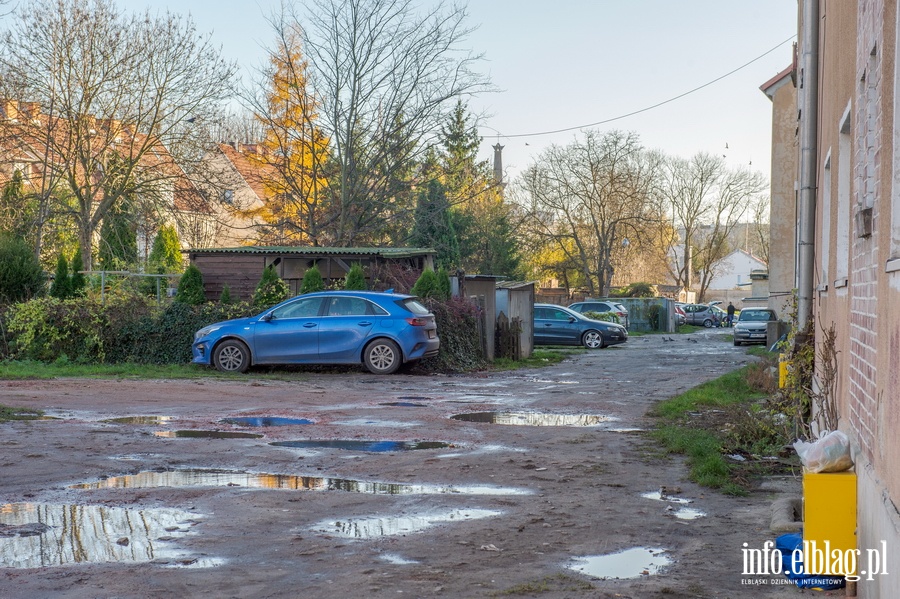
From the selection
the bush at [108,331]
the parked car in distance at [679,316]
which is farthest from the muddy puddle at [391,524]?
the parked car in distance at [679,316]

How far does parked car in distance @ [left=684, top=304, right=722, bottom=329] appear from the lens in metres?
66.7

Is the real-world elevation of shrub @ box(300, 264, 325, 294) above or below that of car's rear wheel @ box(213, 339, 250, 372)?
above

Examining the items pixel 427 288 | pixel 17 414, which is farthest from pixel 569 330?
pixel 17 414

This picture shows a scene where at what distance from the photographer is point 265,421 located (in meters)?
11.9

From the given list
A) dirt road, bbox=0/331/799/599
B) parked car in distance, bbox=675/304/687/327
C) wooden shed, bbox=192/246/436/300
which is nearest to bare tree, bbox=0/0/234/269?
wooden shed, bbox=192/246/436/300

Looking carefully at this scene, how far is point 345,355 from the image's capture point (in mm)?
18938

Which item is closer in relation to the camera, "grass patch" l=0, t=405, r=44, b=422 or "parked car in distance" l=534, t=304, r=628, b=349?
"grass patch" l=0, t=405, r=44, b=422

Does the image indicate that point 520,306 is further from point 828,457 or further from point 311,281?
point 828,457

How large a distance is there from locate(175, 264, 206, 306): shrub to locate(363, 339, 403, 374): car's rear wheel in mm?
4628

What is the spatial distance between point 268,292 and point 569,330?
14670 mm

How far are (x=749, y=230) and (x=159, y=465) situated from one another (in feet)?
340

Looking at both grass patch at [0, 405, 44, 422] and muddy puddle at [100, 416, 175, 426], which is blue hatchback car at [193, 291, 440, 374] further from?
grass patch at [0, 405, 44, 422]

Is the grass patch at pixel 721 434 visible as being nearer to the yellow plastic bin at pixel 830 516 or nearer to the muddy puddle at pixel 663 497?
the muddy puddle at pixel 663 497

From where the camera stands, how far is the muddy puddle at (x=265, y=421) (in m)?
11.7
